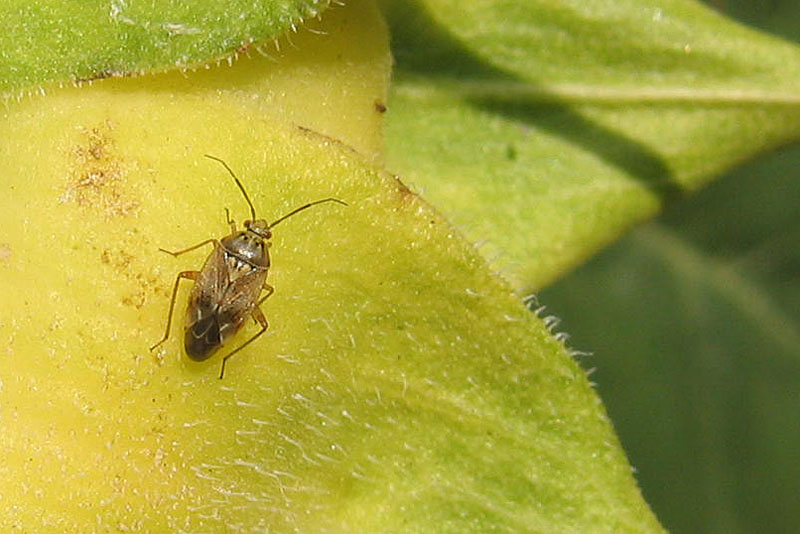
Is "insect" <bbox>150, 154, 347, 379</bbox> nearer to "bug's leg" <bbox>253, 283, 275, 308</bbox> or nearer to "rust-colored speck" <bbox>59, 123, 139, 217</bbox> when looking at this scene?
"bug's leg" <bbox>253, 283, 275, 308</bbox>

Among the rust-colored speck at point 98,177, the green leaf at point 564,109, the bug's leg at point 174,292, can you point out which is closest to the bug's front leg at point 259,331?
the bug's leg at point 174,292

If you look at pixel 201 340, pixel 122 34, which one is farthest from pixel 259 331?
pixel 122 34

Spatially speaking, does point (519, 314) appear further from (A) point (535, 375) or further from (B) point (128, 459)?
(B) point (128, 459)

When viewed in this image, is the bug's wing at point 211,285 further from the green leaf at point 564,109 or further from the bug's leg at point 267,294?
the green leaf at point 564,109

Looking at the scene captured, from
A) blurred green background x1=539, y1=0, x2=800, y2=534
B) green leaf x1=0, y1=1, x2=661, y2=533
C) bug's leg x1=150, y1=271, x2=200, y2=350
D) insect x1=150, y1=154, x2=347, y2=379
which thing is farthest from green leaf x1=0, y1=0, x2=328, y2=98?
blurred green background x1=539, y1=0, x2=800, y2=534

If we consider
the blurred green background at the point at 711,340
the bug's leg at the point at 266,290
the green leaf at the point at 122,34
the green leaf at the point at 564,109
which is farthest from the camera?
the blurred green background at the point at 711,340
